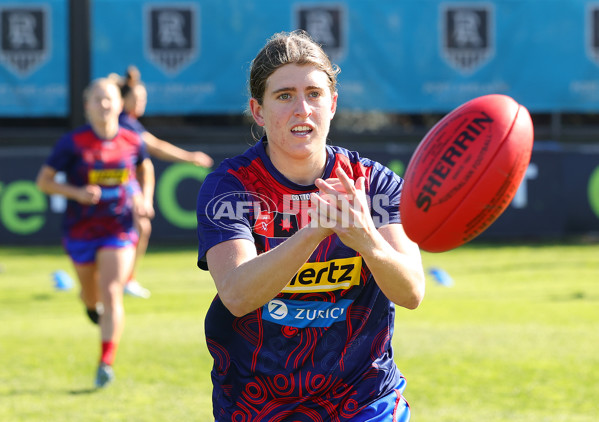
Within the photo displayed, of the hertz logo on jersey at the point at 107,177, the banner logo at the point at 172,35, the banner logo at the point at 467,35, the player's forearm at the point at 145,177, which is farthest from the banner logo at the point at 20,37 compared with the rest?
the hertz logo on jersey at the point at 107,177

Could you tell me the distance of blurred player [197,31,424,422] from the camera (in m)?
3.42

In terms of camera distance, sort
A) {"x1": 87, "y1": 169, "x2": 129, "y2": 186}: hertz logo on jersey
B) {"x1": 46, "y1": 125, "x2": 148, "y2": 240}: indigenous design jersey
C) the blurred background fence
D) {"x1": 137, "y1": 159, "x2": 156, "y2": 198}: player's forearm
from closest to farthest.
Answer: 1. {"x1": 46, "y1": 125, "x2": 148, "y2": 240}: indigenous design jersey
2. {"x1": 87, "y1": 169, "x2": 129, "y2": 186}: hertz logo on jersey
3. {"x1": 137, "y1": 159, "x2": 156, "y2": 198}: player's forearm
4. the blurred background fence

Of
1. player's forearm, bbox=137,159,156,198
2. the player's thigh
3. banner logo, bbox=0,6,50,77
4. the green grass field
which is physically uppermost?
banner logo, bbox=0,6,50,77

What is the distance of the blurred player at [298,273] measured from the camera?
342cm

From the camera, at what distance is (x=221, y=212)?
3.43 metres

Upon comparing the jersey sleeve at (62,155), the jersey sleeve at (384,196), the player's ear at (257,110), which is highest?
the player's ear at (257,110)

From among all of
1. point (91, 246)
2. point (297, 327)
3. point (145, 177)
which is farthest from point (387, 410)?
point (145, 177)

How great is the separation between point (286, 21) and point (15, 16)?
14.9 ft

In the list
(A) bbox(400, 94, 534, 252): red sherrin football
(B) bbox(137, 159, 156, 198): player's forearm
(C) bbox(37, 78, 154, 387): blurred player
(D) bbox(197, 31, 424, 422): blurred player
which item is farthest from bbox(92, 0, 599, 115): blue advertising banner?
(A) bbox(400, 94, 534, 252): red sherrin football

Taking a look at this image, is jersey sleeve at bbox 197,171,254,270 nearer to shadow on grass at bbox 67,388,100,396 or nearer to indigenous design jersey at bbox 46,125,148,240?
shadow on grass at bbox 67,388,100,396

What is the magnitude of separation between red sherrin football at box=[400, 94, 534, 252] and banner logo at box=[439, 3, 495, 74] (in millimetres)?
13337

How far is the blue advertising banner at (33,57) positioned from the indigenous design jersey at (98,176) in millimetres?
8353

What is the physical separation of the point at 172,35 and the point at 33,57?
2367 mm

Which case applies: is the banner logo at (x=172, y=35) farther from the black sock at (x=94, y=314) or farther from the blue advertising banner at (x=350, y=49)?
the black sock at (x=94, y=314)
